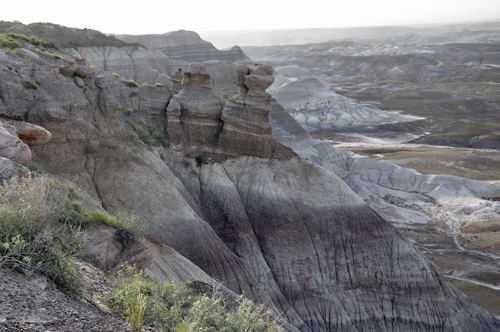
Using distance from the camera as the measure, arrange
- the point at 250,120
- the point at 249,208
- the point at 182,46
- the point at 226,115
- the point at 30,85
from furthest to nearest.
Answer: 1. the point at 182,46
2. the point at 226,115
3. the point at 250,120
4. the point at 249,208
5. the point at 30,85

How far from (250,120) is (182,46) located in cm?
7966

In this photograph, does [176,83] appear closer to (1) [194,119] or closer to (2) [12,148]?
(1) [194,119]

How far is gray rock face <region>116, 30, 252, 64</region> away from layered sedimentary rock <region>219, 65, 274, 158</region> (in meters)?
73.6

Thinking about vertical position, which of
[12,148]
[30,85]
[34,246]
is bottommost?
[34,246]

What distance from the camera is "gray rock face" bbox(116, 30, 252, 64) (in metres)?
97.8

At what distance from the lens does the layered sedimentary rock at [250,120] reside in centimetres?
2548

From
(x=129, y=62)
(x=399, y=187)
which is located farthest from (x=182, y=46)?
(x=399, y=187)

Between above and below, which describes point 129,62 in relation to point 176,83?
above

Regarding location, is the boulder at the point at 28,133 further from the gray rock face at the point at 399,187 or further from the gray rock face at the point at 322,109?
the gray rock face at the point at 322,109

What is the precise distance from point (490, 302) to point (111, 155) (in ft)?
85.5

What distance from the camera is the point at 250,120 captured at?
2567 cm

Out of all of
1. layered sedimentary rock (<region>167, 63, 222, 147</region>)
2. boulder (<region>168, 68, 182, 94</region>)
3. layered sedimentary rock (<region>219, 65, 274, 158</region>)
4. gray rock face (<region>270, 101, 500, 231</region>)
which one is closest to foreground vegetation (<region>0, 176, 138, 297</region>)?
layered sedimentary rock (<region>219, 65, 274, 158</region>)

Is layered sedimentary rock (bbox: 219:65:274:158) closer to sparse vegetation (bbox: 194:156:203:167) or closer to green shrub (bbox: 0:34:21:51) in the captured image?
sparse vegetation (bbox: 194:156:203:167)

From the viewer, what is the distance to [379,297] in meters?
21.9
